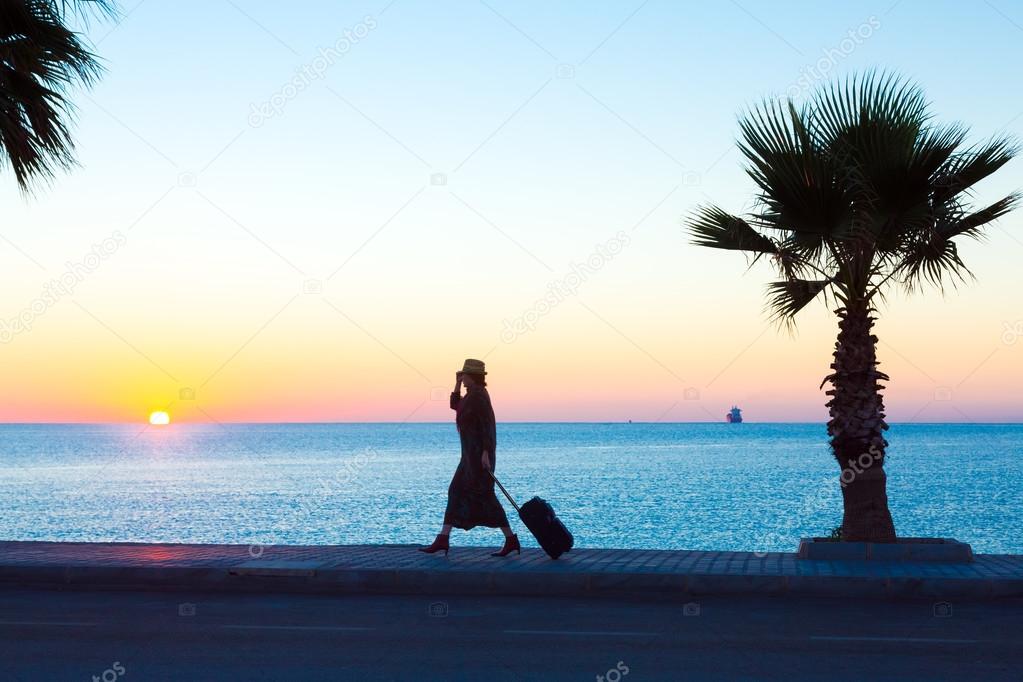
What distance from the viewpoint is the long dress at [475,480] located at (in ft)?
41.7

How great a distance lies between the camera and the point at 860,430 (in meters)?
13.3

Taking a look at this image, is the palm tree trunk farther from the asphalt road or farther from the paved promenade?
the asphalt road

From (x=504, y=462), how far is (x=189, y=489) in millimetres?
47415

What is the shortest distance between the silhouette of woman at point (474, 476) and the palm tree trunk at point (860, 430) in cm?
408

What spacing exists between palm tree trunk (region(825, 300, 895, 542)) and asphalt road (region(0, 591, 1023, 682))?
113 inches

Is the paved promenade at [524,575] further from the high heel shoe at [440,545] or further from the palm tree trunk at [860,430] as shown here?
the palm tree trunk at [860,430]

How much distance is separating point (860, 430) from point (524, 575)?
15.5ft

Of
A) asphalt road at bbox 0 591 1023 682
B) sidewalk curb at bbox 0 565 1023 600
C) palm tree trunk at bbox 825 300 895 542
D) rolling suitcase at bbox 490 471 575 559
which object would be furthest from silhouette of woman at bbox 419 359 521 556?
palm tree trunk at bbox 825 300 895 542

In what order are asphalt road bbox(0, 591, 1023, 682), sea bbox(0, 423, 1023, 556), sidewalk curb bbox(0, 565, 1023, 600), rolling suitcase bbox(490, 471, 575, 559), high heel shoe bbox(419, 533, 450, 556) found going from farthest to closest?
sea bbox(0, 423, 1023, 556) < high heel shoe bbox(419, 533, 450, 556) < rolling suitcase bbox(490, 471, 575, 559) < sidewalk curb bbox(0, 565, 1023, 600) < asphalt road bbox(0, 591, 1023, 682)

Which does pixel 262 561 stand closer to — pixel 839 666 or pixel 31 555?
pixel 31 555

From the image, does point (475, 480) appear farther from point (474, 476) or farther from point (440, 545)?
point (440, 545)

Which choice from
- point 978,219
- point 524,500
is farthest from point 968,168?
point 524,500

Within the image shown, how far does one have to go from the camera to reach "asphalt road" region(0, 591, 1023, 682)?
7.05 metres

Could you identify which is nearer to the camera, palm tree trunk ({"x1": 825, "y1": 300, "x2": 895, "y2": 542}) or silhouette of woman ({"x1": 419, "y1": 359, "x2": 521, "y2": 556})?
silhouette of woman ({"x1": 419, "y1": 359, "x2": 521, "y2": 556})
